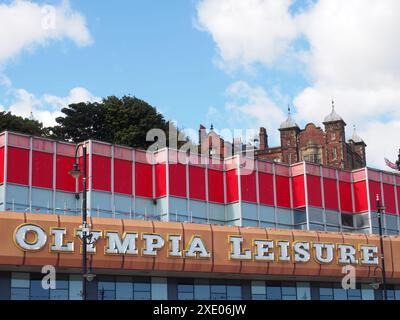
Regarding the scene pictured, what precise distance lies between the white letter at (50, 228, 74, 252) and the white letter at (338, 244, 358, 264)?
17.1 m

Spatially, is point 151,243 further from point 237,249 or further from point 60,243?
point 237,249

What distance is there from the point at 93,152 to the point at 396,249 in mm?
20384

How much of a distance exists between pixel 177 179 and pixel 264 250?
8.89 metres

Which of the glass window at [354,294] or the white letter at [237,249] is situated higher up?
the white letter at [237,249]

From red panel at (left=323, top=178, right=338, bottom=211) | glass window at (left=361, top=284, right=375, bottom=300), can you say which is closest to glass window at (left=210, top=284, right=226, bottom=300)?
glass window at (left=361, top=284, right=375, bottom=300)

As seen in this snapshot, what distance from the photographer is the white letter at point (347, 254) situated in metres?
43.3

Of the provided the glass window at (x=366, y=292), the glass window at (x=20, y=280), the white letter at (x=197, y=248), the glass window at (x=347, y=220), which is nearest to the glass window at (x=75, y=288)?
the glass window at (x=20, y=280)

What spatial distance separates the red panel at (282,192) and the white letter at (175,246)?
14.5m

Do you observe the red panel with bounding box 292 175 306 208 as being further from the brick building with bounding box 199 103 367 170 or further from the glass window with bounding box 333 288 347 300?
the brick building with bounding box 199 103 367 170

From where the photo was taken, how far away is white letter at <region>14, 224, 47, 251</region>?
→ 33.7 metres

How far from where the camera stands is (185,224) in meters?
38.7

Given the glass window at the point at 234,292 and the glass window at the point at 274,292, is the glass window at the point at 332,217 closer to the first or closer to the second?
the glass window at the point at 274,292

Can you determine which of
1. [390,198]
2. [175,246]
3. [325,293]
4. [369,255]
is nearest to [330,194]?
[390,198]
